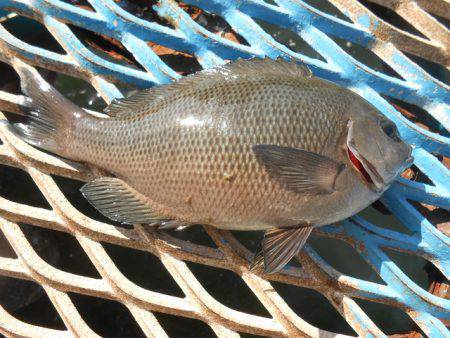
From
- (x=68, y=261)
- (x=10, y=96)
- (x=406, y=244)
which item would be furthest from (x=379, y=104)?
(x=68, y=261)

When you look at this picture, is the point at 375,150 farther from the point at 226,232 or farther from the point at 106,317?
the point at 106,317

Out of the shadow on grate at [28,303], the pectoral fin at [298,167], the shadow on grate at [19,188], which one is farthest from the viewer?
the shadow on grate at [19,188]

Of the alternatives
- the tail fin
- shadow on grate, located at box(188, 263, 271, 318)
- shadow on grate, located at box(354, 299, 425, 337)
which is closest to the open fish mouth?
the tail fin

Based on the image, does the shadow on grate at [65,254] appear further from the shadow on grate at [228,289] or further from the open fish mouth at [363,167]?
the open fish mouth at [363,167]

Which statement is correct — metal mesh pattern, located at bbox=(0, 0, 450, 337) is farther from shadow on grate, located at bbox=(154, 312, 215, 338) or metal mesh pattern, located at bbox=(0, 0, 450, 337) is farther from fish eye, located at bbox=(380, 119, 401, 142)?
shadow on grate, located at bbox=(154, 312, 215, 338)

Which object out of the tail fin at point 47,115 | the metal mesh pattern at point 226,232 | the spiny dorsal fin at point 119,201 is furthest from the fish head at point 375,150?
the tail fin at point 47,115

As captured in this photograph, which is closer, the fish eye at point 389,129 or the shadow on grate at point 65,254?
the fish eye at point 389,129

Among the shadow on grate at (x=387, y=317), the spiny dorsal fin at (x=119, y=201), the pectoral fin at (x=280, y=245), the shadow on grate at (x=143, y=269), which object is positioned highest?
the spiny dorsal fin at (x=119, y=201)

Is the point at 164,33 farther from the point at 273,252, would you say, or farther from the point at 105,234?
the point at 273,252
